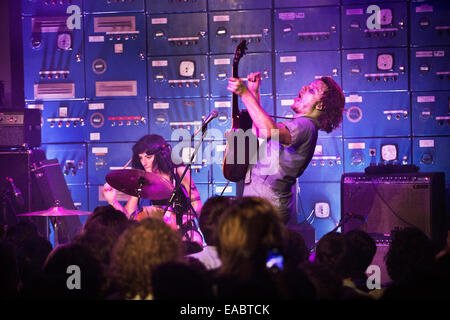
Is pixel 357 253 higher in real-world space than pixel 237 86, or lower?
lower

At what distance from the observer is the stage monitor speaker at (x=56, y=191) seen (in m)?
5.87

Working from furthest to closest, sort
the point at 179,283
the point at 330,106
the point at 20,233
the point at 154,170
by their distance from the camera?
the point at 154,170, the point at 20,233, the point at 330,106, the point at 179,283

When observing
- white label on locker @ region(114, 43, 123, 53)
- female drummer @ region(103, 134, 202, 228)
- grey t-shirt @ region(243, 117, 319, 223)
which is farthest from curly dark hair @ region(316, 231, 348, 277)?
white label on locker @ region(114, 43, 123, 53)

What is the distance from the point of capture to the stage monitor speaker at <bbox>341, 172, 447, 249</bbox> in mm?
5141

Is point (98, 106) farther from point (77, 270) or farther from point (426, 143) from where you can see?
point (77, 270)

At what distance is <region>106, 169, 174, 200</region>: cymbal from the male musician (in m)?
0.91

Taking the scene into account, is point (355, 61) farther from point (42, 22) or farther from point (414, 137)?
point (42, 22)

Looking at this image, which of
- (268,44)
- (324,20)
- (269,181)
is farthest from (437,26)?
(269,181)

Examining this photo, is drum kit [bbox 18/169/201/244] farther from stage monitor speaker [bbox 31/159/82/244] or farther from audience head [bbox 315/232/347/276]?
audience head [bbox 315/232/347/276]

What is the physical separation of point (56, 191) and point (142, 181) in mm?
2158

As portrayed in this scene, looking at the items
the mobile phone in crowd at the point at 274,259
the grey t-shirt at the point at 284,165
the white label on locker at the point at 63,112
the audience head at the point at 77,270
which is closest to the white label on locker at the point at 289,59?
the grey t-shirt at the point at 284,165

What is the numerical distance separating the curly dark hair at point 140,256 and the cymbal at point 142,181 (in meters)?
A: 2.23

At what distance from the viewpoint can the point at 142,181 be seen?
4312mm

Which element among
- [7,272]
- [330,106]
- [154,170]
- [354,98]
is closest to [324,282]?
[7,272]
